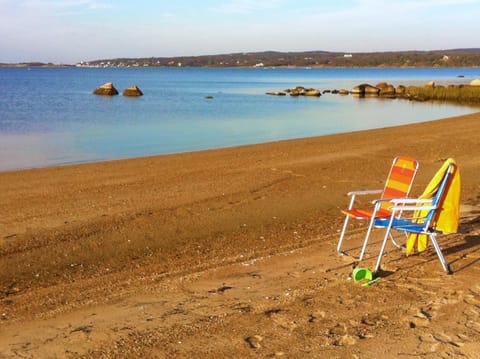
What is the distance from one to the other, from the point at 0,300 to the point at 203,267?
1908 mm

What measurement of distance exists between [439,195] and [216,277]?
7.44 ft

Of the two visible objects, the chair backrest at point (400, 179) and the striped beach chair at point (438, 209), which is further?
the chair backrest at point (400, 179)

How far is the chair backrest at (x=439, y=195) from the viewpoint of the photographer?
558 cm

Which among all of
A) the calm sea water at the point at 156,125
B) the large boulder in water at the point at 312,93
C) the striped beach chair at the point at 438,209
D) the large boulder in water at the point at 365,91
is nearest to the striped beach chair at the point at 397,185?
the striped beach chair at the point at 438,209

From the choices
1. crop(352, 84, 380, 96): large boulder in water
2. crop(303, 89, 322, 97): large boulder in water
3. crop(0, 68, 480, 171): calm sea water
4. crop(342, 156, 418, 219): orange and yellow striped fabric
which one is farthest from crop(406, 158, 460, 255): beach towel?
crop(352, 84, 380, 96): large boulder in water

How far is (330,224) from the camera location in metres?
7.82

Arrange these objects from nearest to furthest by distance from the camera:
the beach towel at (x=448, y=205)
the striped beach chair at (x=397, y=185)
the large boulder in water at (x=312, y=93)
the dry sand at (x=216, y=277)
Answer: the dry sand at (x=216, y=277), the beach towel at (x=448, y=205), the striped beach chair at (x=397, y=185), the large boulder in water at (x=312, y=93)

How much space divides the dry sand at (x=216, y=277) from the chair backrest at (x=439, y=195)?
51 cm

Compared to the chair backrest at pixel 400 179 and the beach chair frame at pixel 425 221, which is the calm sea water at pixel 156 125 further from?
the beach chair frame at pixel 425 221

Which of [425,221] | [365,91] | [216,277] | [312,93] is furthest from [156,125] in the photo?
[365,91]

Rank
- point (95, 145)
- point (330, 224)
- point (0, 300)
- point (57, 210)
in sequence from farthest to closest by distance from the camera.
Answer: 1. point (95, 145)
2. point (57, 210)
3. point (330, 224)
4. point (0, 300)

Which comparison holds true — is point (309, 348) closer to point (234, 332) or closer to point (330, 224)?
point (234, 332)

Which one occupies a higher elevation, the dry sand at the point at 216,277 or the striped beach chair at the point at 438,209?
the striped beach chair at the point at 438,209

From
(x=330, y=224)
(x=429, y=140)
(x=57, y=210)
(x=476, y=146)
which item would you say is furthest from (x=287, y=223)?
(x=429, y=140)
